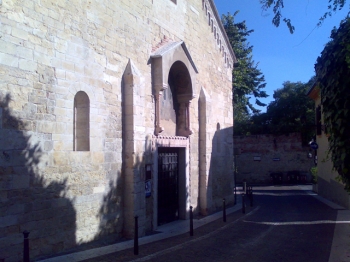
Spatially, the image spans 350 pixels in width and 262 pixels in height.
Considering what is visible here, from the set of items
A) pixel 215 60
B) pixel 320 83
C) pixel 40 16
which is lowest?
pixel 320 83

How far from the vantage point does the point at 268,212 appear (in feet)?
50.9

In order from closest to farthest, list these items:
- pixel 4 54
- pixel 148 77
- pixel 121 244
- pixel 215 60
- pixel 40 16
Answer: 1. pixel 4 54
2. pixel 40 16
3. pixel 121 244
4. pixel 148 77
5. pixel 215 60

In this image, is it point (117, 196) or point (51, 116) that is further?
point (117, 196)

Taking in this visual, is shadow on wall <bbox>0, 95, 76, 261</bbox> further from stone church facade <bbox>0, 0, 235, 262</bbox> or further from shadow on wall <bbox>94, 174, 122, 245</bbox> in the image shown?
shadow on wall <bbox>94, 174, 122, 245</bbox>

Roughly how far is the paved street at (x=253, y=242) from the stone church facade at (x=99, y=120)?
1302 millimetres

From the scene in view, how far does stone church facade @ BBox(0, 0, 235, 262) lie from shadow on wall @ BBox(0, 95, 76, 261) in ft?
0.06

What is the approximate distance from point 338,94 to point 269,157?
28.3m

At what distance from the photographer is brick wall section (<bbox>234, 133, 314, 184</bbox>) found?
34.5m

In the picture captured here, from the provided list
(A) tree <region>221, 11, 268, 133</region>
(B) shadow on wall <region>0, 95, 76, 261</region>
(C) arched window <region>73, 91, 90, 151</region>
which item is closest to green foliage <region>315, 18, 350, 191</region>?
(C) arched window <region>73, 91, 90, 151</region>

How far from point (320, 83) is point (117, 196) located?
554cm

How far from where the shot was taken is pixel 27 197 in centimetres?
712

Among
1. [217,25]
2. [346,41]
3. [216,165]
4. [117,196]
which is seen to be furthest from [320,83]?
[217,25]

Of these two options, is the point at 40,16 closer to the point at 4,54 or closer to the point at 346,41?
the point at 4,54

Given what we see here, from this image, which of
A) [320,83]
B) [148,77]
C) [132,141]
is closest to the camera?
[320,83]
